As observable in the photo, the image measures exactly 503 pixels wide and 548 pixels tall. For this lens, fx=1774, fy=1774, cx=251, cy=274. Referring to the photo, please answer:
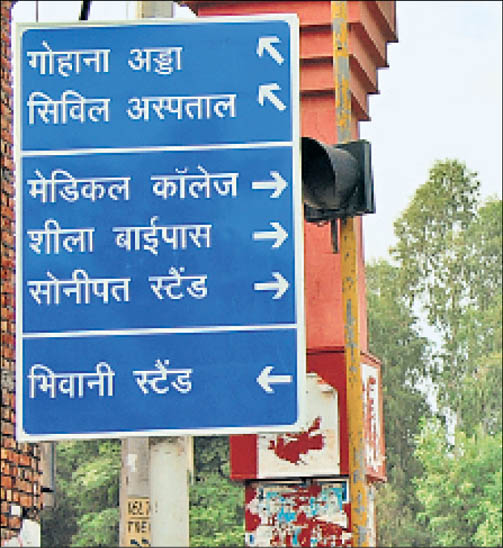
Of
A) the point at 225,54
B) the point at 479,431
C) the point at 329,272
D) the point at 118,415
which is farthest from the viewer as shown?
the point at 479,431

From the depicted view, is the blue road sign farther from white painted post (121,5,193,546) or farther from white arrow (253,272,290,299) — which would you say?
white painted post (121,5,193,546)

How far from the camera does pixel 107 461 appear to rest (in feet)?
166

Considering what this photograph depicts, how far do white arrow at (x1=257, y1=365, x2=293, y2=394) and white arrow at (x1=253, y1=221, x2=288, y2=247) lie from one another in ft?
1.77

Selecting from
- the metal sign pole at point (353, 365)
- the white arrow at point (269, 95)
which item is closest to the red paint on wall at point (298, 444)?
the metal sign pole at point (353, 365)

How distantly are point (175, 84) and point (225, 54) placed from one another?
0.26m

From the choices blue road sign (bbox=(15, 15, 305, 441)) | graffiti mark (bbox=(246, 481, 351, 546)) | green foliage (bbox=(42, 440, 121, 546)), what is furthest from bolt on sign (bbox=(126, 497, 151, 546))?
green foliage (bbox=(42, 440, 121, 546))

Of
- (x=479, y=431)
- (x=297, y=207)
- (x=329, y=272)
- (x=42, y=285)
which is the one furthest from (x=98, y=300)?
(x=479, y=431)

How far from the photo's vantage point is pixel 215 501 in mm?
49875

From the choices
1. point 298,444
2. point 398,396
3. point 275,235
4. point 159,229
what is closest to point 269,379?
point 275,235

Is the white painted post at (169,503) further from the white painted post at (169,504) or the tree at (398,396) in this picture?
the tree at (398,396)

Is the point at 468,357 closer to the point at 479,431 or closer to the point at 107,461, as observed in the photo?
the point at 479,431

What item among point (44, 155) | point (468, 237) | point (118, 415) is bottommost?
point (118, 415)

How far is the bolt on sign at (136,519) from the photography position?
43.4ft

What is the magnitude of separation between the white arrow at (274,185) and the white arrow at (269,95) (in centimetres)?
31
